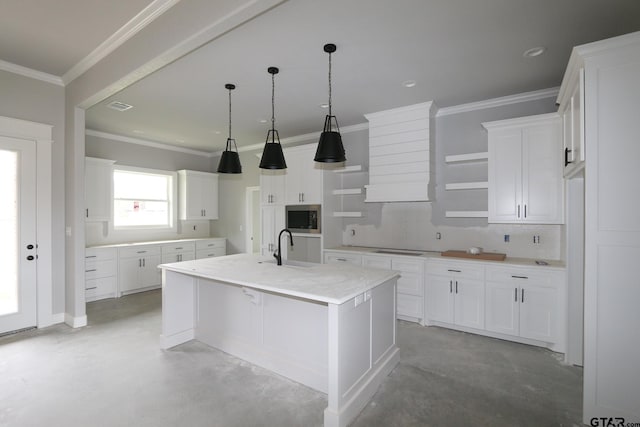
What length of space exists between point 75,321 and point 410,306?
4.10 meters

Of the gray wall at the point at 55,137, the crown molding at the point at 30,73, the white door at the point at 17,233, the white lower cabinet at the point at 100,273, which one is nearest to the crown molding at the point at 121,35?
the crown molding at the point at 30,73

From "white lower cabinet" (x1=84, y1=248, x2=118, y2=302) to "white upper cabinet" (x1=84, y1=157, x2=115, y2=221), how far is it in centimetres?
61

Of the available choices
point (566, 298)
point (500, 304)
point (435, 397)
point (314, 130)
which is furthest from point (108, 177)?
point (566, 298)

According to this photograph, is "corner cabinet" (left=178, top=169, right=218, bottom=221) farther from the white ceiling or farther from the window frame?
the white ceiling

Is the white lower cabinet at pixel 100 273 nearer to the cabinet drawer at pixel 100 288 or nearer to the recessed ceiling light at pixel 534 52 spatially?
the cabinet drawer at pixel 100 288

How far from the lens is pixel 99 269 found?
4.91 meters

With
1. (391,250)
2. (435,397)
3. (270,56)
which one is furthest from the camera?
(391,250)

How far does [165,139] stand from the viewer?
5980mm

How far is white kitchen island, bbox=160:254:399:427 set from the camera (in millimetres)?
2092

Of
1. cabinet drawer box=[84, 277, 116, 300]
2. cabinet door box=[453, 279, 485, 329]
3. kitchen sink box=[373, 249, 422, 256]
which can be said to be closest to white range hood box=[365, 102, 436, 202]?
kitchen sink box=[373, 249, 422, 256]

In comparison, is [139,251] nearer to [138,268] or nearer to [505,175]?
[138,268]

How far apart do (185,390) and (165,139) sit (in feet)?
16.1

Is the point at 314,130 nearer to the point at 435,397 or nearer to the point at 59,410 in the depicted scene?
the point at 435,397

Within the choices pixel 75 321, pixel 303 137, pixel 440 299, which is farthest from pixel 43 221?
pixel 440 299
